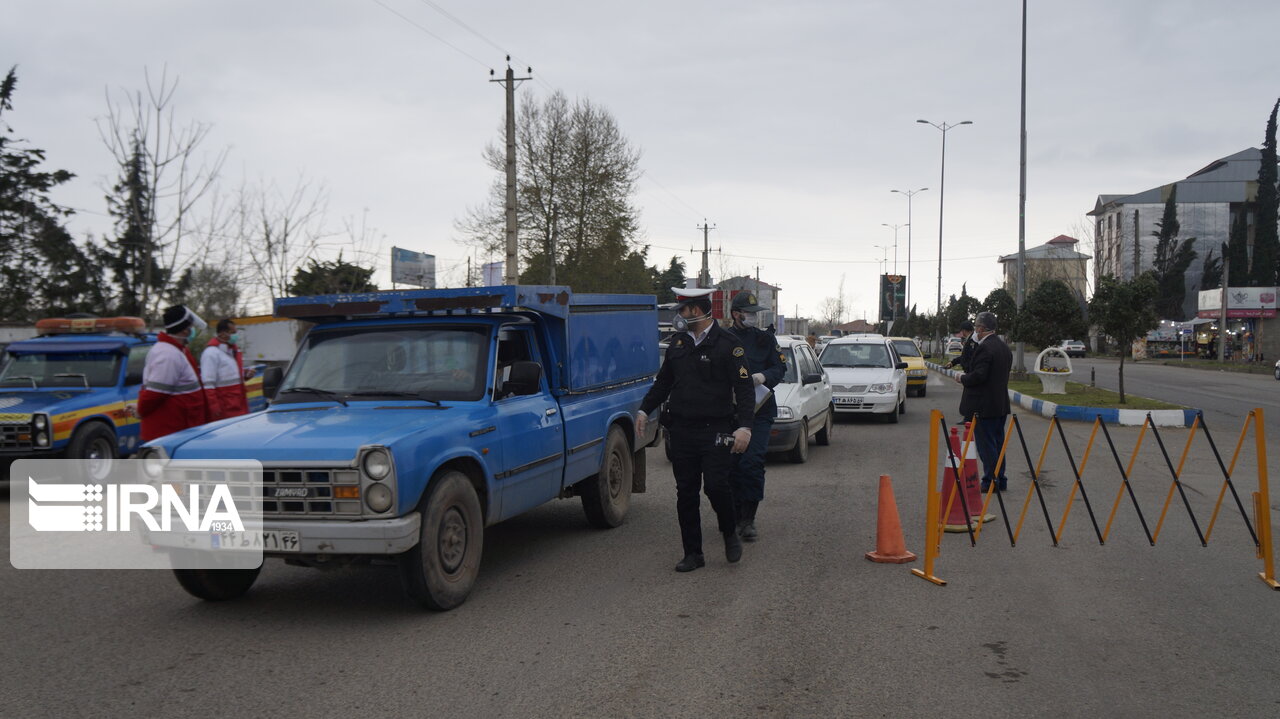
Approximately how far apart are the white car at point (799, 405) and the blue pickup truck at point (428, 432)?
12.6 feet

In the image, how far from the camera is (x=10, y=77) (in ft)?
91.8

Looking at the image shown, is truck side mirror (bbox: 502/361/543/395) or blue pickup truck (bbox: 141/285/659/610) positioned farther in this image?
truck side mirror (bbox: 502/361/543/395)

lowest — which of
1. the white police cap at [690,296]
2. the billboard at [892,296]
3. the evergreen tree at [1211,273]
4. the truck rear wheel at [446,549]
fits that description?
the truck rear wheel at [446,549]

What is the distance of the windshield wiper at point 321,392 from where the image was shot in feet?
21.3

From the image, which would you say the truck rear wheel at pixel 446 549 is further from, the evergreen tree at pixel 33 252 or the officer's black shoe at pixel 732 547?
the evergreen tree at pixel 33 252

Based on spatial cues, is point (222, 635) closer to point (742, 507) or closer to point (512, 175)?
point (742, 507)

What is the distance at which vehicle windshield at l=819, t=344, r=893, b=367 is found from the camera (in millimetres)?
19188

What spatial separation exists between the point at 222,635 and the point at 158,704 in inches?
43.5

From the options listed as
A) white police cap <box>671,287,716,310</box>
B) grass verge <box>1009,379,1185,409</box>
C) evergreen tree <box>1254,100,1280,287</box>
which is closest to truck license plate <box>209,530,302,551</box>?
white police cap <box>671,287,716,310</box>

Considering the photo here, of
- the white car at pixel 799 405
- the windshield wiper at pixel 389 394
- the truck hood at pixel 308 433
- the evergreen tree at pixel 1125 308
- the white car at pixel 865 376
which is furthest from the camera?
the evergreen tree at pixel 1125 308

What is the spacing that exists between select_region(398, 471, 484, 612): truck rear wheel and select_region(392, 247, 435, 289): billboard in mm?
34895

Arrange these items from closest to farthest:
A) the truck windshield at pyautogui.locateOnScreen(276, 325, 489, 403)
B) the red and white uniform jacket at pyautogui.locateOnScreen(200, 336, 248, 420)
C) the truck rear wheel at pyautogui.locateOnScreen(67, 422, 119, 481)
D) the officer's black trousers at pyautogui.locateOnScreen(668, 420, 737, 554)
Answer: the truck windshield at pyautogui.locateOnScreen(276, 325, 489, 403)
the officer's black trousers at pyautogui.locateOnScreen(668, 420, 737, 554)
the red and white uniform jacket at pyautogui.locateOnScreen(200, 336, 248, 420)
the truck rear wheel at pyautogui.locateOnScreen(67, 422, 119, 481)

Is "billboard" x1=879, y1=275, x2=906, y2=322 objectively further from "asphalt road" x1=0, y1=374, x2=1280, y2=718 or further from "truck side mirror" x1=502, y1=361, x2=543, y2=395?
"truck side mirror" x1=502, y1=361, x2=543, y2=395

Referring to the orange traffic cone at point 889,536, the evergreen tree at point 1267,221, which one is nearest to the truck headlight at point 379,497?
the orange traffic cone at point 889,536
